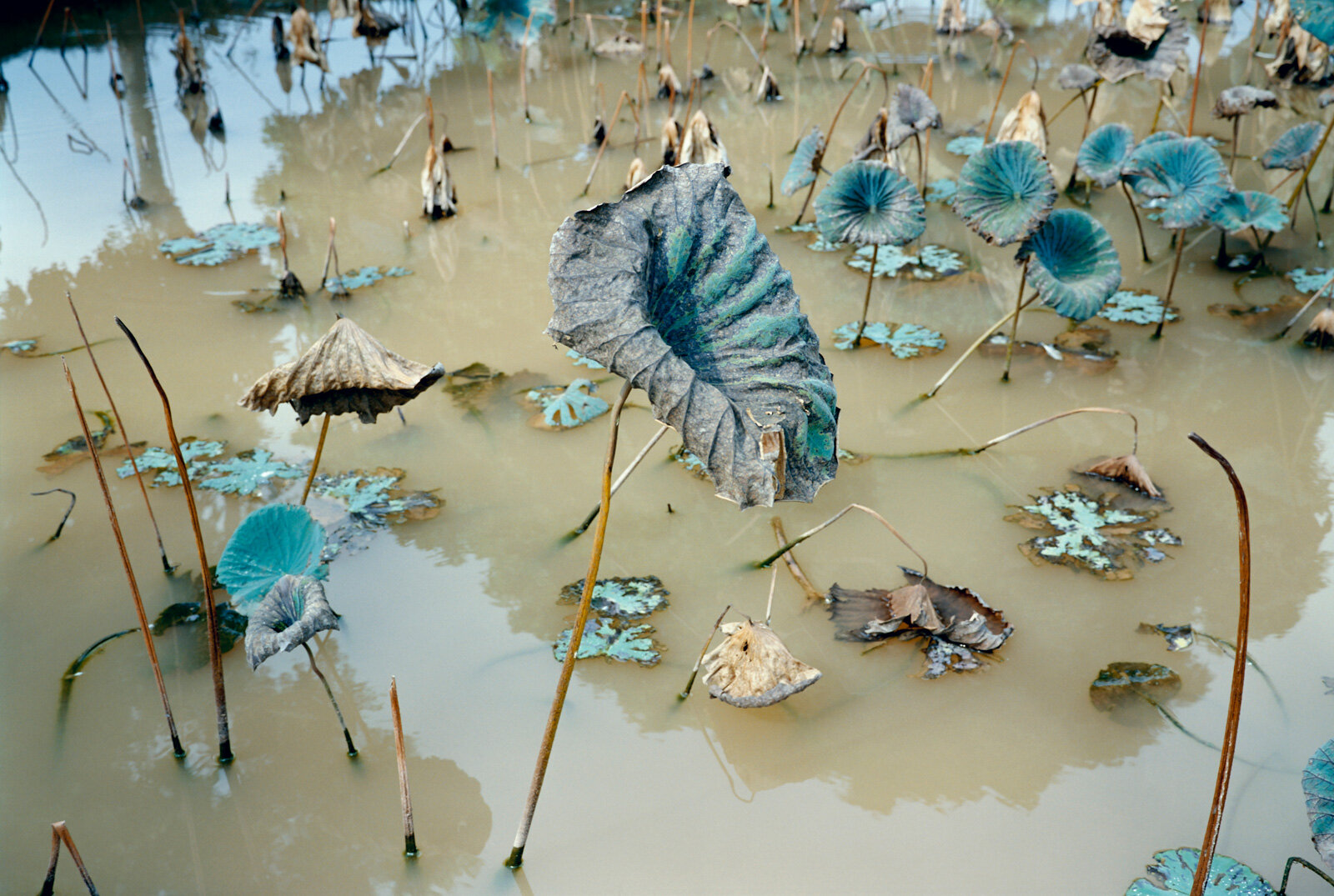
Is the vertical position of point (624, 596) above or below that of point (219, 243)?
below

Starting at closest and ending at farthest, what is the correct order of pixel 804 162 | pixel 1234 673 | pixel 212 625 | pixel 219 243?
pixel 1234 673 → pixel 212 625 → pixel 804 162 → pixel 219 243

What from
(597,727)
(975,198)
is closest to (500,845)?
(597,727)

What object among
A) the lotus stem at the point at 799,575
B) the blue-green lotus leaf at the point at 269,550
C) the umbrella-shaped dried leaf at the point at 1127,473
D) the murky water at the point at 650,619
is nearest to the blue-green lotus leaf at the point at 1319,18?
the murky water at the point at 650,619

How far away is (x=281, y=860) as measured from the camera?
1.82 metres

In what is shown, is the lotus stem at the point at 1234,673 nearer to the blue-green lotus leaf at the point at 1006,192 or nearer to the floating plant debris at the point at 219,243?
the blue-green lotus leaf at the point at 1006,192

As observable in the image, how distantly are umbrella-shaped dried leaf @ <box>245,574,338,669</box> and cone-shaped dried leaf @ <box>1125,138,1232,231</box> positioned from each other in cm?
305

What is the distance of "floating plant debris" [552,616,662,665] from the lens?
7.40 feet

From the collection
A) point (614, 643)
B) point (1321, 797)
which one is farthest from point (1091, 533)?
point (614, 643)

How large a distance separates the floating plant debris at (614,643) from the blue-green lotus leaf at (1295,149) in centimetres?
356

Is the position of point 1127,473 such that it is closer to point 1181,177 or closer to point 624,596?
point 1181,177

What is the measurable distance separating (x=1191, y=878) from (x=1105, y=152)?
9.96 ft

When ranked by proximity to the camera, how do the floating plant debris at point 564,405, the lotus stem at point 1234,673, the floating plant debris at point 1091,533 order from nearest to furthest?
the lotus stem at point 1234,673 → the floating plant debris at point 1091,533 → the floating plant debris at point 564,405

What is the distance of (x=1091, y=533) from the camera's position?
2.61 meters

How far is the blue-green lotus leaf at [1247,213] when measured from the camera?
3551 millimetres
